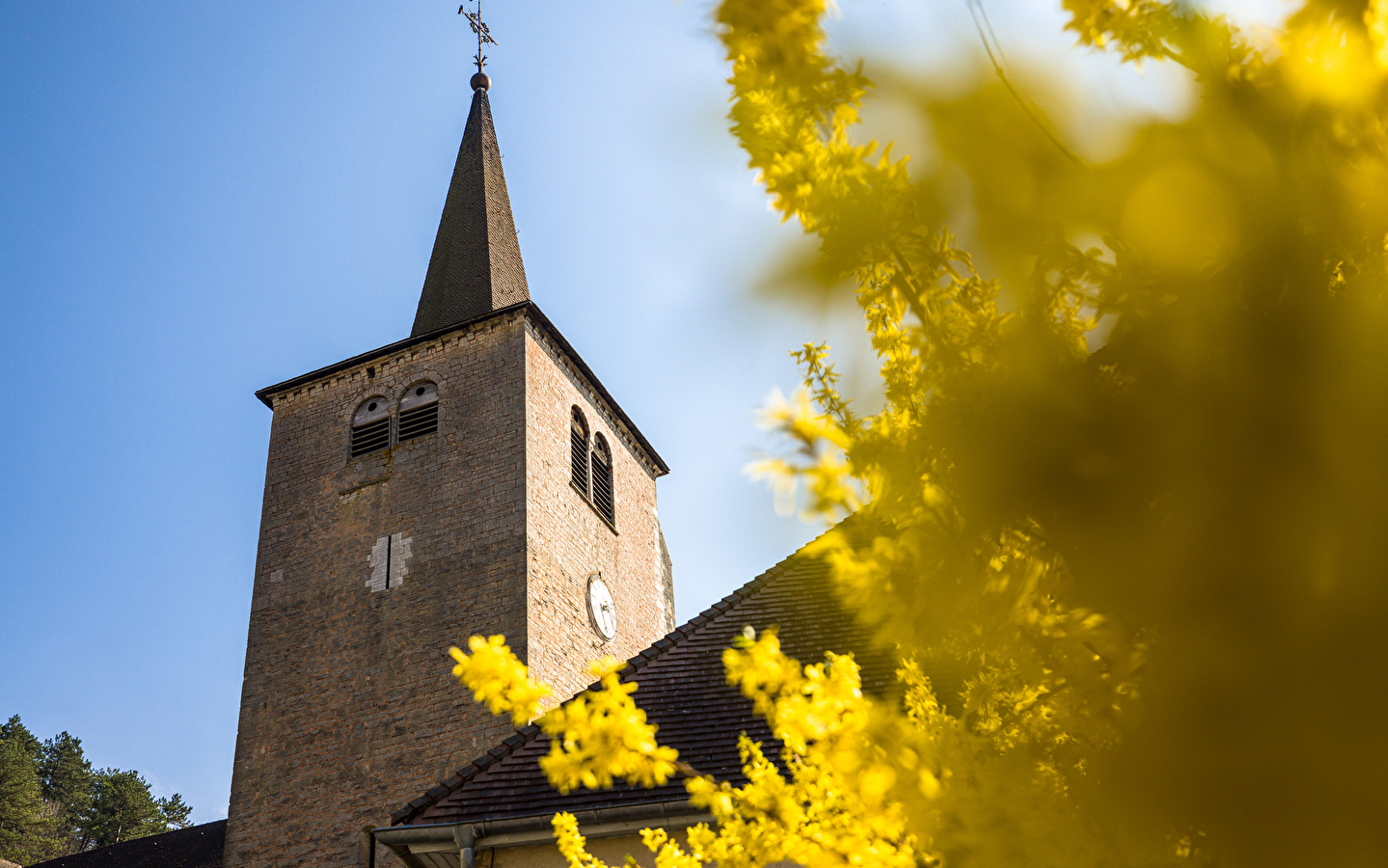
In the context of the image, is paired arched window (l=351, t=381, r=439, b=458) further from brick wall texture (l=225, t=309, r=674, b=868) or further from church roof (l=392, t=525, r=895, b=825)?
church roof (l=392, t=525, r=895, b=825)

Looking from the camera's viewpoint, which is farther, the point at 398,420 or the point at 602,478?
the point at 602,478

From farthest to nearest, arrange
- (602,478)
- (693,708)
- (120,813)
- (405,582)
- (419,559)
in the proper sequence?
1. (120,813)
2. (602,478)
3. (419,559)
4. (405,582)
5. (693,708)

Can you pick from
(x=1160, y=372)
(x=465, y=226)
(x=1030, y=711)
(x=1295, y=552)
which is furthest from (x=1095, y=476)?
(x=465, y=226)

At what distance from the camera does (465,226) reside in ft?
82.8

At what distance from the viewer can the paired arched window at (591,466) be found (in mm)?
20250

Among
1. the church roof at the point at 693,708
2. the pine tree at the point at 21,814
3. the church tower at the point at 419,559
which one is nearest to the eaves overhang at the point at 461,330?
the church tower at the point at 419,559

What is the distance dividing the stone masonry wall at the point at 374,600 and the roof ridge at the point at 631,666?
715 cm

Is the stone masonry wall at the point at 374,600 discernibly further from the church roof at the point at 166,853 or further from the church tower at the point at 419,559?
the church roof at the point at 166,853

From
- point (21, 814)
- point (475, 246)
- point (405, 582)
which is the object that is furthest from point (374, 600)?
point (21, 814)

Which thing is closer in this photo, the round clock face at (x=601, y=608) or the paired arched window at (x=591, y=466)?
the round clock face at (x=601, y=608)

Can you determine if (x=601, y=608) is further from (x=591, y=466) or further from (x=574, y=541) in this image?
(x=591, y=466)

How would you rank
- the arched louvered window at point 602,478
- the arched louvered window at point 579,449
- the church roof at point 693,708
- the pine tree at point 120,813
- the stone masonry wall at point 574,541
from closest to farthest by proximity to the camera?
the church roof at point 693,708, the stone masonry wall at point 574,541, the arched louvered window at point 579,449, the arched louvered window at point 602,478, the pine tree at point 120,813

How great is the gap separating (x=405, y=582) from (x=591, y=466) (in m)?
4.84

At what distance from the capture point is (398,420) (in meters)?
19.8
